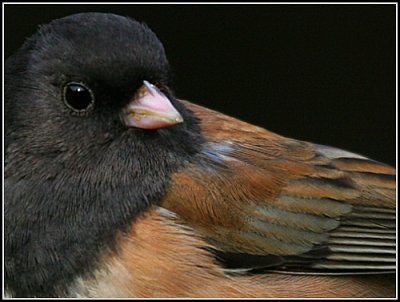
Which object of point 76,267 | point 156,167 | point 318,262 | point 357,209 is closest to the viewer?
point 76,267

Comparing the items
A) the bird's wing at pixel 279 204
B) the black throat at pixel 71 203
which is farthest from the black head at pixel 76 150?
the bird's wing at pixel 279 204

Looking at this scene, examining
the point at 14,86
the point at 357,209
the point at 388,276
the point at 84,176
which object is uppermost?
A: the point at 14,86

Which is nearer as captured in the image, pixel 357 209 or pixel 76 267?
pixel 76 267

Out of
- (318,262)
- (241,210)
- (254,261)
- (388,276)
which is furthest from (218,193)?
(388,276)

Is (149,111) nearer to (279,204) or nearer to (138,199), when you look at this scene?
(138,199)

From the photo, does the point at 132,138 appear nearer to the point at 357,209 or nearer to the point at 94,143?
the point at 94,143

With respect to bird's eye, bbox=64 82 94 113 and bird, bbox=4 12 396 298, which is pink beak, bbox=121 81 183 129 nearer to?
bird, bbox=4 12 396 298

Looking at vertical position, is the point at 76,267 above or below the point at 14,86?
below

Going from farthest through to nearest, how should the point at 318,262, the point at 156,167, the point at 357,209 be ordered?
the point at 357,209
the point at 318,262
the point at 156,167

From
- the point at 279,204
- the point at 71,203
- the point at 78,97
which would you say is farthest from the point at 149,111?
the point at 279,204
